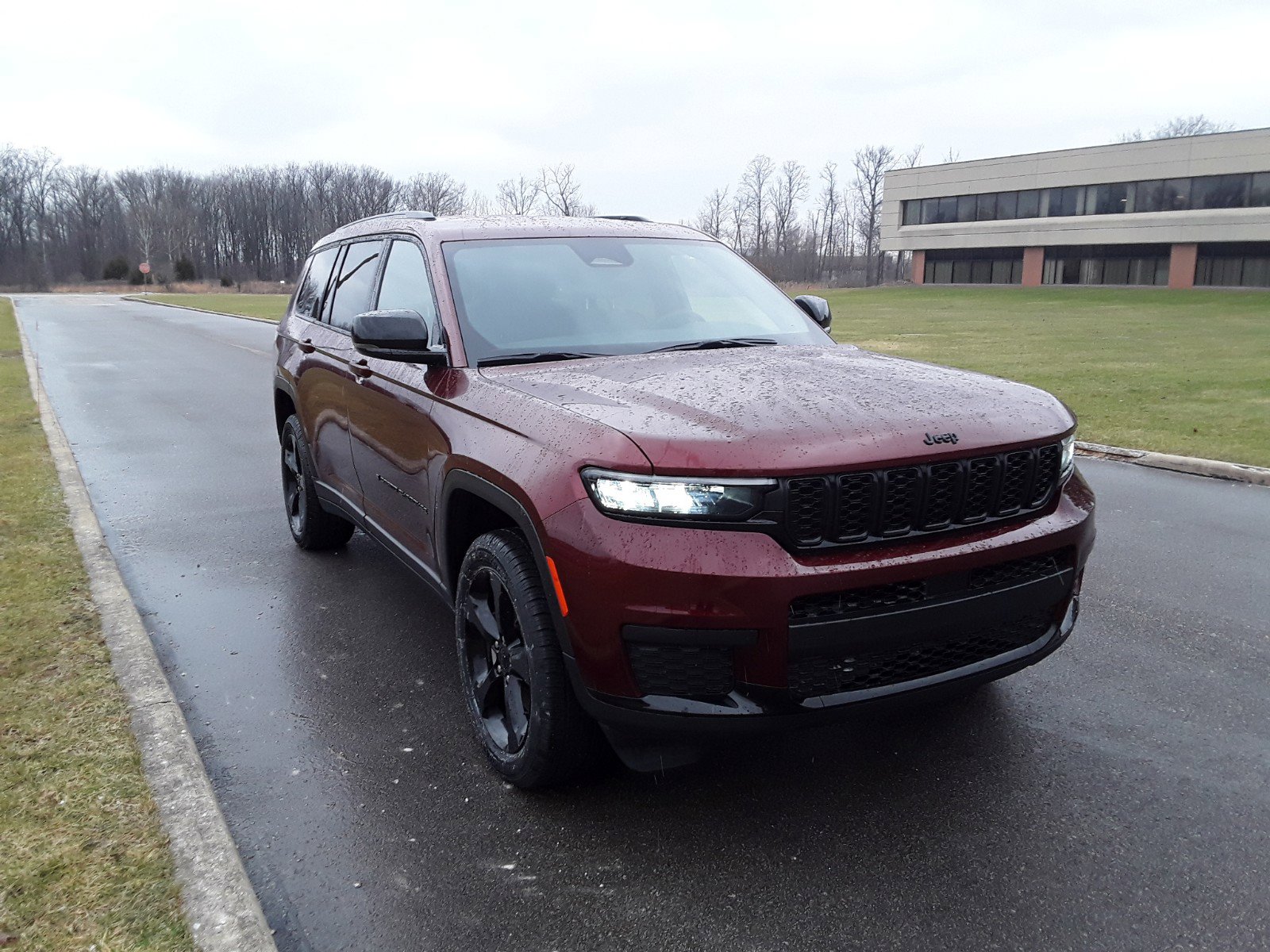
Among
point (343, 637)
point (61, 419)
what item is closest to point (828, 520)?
point (343, 637)

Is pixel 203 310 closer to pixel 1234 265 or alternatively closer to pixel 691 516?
pixel 691 516

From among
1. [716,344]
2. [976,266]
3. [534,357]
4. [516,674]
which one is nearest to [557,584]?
[516,674]

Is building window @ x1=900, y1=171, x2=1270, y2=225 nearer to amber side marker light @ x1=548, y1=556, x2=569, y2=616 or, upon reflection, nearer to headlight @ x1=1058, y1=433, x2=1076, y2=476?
headlight @ x1=1058, y1=433, x2=1076, y2=476

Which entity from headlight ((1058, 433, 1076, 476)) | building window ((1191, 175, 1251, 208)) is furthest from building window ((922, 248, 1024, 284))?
headlight ((1058, 433, 1076, 476))

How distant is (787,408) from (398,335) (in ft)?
5.02

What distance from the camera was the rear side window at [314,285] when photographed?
5.80 m

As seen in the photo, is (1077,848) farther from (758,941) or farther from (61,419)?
(61,419)

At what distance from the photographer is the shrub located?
104188mm

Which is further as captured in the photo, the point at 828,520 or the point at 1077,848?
the point at 1077,848

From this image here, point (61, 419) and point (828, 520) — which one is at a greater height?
Answer: point (828, 520)

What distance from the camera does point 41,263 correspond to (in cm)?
10806

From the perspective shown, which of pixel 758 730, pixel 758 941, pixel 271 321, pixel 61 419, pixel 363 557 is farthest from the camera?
pixel 271 321

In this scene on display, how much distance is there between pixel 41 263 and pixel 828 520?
12568 cm

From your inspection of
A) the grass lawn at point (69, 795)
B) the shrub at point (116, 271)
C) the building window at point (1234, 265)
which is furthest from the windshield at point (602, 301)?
the shrub at point (116, 271)
